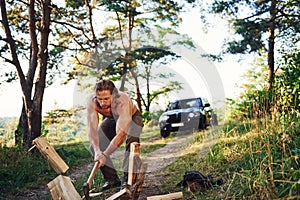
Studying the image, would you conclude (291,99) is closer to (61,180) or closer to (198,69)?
(61,180)

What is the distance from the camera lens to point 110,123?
527 centimetres

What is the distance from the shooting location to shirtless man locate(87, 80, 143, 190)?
4.38 metres

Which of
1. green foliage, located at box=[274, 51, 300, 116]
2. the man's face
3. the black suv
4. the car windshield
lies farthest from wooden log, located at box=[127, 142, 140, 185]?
the car windshield

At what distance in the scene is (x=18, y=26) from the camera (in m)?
12.3

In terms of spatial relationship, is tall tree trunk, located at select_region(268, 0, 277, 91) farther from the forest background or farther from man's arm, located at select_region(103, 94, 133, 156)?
man's arm, located at select_region(103, 94, 133, 156)

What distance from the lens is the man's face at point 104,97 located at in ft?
14.4

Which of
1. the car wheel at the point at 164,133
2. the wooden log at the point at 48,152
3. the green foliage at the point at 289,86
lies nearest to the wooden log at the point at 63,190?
the wooden log at the point at 48,152

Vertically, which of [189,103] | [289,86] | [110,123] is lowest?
[110,123]

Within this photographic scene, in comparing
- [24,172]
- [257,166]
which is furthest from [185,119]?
[257,166]

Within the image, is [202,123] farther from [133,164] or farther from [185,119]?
[133,164]

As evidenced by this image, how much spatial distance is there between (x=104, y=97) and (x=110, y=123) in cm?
93

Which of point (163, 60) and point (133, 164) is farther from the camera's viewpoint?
point (163, 60)

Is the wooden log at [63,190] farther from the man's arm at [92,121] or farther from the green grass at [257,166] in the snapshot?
the green grass at [257,166]

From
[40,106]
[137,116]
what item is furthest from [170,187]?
[40,106]
